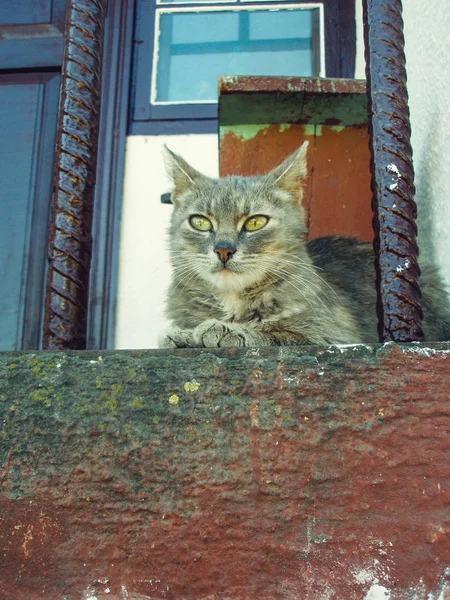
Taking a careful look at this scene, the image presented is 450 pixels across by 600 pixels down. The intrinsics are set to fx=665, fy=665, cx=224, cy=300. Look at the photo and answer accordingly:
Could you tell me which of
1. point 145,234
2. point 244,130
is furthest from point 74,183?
point 145,234

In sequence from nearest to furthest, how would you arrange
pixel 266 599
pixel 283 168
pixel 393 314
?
pixel 266 599 → pixel 393 314 → pixel 283 168

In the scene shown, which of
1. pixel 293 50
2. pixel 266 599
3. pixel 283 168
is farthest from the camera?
pixel 293 50

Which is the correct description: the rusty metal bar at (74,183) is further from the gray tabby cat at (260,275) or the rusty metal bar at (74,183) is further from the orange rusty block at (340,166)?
the orange rusty block at (340,166)

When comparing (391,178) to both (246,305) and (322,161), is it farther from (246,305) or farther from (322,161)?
(322,161)

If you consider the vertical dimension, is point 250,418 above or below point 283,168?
below

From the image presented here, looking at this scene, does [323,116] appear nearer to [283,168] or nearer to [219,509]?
[283,168]

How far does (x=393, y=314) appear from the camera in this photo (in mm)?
1381

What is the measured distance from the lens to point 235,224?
88.4 inches

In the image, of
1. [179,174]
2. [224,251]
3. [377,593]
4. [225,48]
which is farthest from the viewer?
[225,48]

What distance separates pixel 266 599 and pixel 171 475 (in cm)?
26

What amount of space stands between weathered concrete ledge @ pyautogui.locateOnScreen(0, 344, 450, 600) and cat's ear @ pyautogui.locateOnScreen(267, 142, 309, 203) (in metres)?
1.24

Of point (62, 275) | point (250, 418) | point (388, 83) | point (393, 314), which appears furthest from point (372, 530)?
point (388, 83)

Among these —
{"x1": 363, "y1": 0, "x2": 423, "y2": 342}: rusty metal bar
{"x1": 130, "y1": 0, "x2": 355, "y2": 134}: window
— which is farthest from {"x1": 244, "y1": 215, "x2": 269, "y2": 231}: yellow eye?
{"x1": 130, "y1": 0, "x2": 355, "y2": 134}: window

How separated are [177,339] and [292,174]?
2.77 feet
